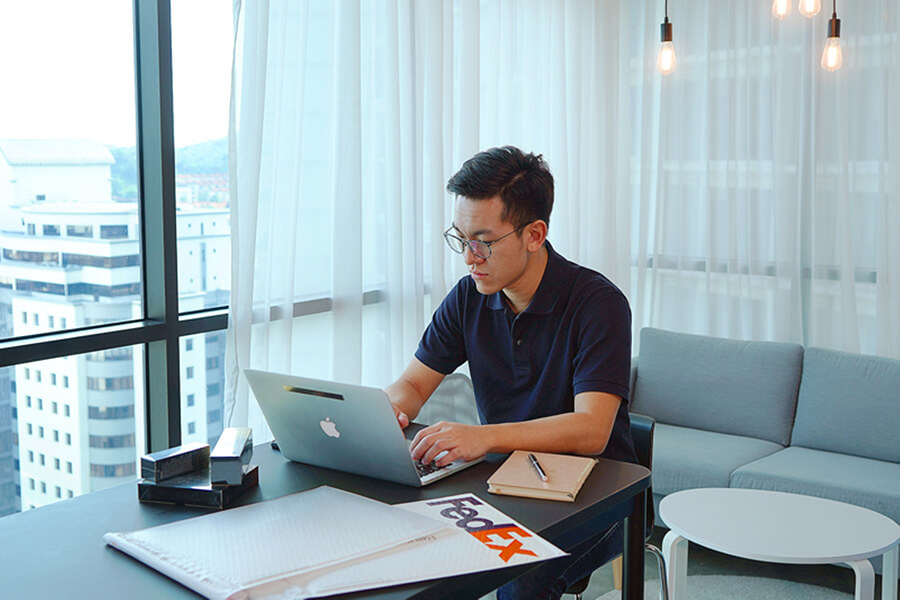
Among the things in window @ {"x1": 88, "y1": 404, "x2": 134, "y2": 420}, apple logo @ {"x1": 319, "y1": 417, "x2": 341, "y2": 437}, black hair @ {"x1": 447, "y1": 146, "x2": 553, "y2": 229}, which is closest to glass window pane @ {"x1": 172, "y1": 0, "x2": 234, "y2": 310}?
window @ {"x1": 88, "y1": 404, "x2": 134, "y2": 420}

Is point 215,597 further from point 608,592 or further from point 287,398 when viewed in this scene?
point 608,592

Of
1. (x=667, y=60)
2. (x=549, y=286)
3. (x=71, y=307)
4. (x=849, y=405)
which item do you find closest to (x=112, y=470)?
(x=71, y=307)

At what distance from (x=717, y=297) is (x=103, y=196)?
Answer: 2757 millimetres

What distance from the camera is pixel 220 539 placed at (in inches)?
50.6

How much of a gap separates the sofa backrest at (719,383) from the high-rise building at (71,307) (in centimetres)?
199

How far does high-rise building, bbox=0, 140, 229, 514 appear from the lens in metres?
2.36

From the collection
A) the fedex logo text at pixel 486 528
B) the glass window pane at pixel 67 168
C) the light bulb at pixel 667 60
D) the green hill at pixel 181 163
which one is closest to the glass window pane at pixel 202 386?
the glass window pane at pixel 67 168

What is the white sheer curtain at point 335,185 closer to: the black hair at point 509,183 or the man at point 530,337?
the man at point 530,337

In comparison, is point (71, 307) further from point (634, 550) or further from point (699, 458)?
point (699, 458)

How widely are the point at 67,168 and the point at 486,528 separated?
1754 mm

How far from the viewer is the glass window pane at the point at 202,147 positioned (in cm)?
268

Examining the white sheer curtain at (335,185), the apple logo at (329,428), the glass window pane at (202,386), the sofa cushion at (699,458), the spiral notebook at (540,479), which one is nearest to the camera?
the spiral notebook at (540,479)

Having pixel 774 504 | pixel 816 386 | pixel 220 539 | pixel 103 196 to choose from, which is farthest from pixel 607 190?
pixel 220 539

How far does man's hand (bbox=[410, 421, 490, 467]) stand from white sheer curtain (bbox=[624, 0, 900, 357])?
2565 mm
